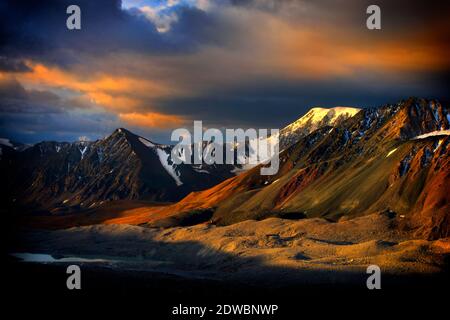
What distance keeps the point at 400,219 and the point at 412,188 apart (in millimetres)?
15815

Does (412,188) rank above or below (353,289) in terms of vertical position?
above

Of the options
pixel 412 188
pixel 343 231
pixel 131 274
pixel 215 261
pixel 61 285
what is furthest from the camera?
pixel 412 188

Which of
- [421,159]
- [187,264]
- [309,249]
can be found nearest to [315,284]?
[309,249]

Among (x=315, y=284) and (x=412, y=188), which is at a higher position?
(x=412, y=188)

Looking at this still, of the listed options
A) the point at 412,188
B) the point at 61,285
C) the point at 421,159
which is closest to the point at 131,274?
the point at 61,285

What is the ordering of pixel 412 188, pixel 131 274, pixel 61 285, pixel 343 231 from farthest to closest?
pixel 412 188 → pixel 343 231 → pixel 131 274 → pixel 61 285

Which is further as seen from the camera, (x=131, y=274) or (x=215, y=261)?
(x=215, y=261)

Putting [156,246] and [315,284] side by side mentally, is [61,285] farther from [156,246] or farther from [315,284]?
[156,246]

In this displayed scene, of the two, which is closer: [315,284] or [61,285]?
[315,284]

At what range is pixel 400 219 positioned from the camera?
149 meters
